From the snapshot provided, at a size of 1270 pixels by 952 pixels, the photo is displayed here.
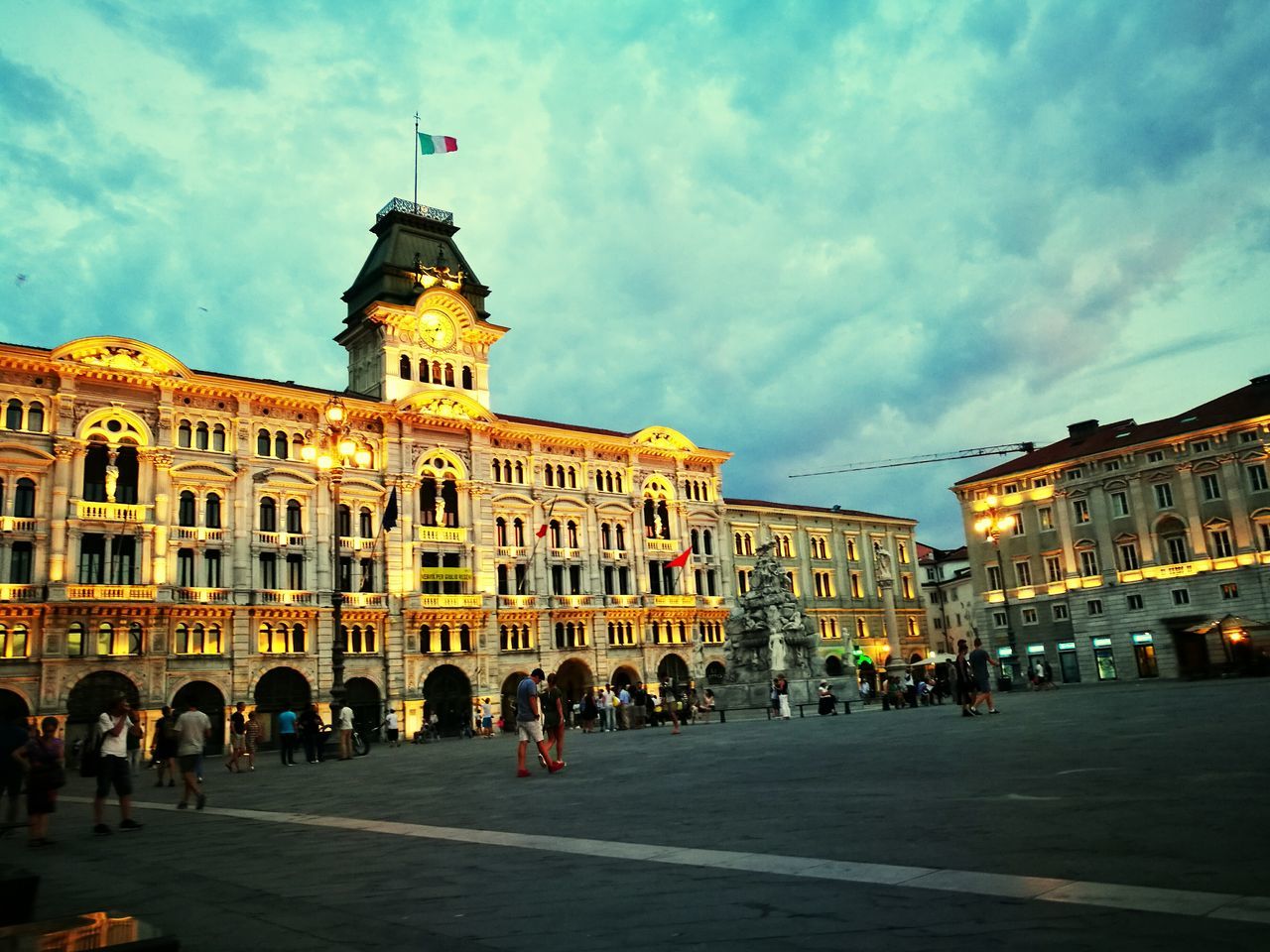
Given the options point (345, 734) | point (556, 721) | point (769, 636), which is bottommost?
point (345, 734)

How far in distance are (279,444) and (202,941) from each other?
48.8 m

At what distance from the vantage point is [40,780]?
11.4m

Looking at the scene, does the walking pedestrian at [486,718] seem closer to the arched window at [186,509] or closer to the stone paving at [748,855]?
the arched window at [186,509]

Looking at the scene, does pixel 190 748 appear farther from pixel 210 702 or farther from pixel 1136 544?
pixel 1136 544

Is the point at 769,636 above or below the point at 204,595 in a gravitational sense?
below

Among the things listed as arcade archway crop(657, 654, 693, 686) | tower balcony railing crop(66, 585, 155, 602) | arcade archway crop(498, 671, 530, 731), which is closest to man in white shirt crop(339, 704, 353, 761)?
tower balcony railing crop(66, 585, 155, 602)

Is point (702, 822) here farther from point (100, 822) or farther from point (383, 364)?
point (383, 364)

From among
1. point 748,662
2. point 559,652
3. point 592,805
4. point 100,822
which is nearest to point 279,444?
point 559,652

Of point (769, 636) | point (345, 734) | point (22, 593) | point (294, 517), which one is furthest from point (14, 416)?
point (769, 636)

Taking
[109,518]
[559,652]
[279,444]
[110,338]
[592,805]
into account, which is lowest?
[592,805]

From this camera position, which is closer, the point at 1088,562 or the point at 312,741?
the point at 312,741

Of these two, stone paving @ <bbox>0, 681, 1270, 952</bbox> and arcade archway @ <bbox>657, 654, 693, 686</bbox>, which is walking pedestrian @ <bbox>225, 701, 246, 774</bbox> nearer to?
stone paving @ <bbox>0, 681, 1270, 952</bbox>

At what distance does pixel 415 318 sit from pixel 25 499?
22.6 metres

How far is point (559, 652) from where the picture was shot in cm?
5875
